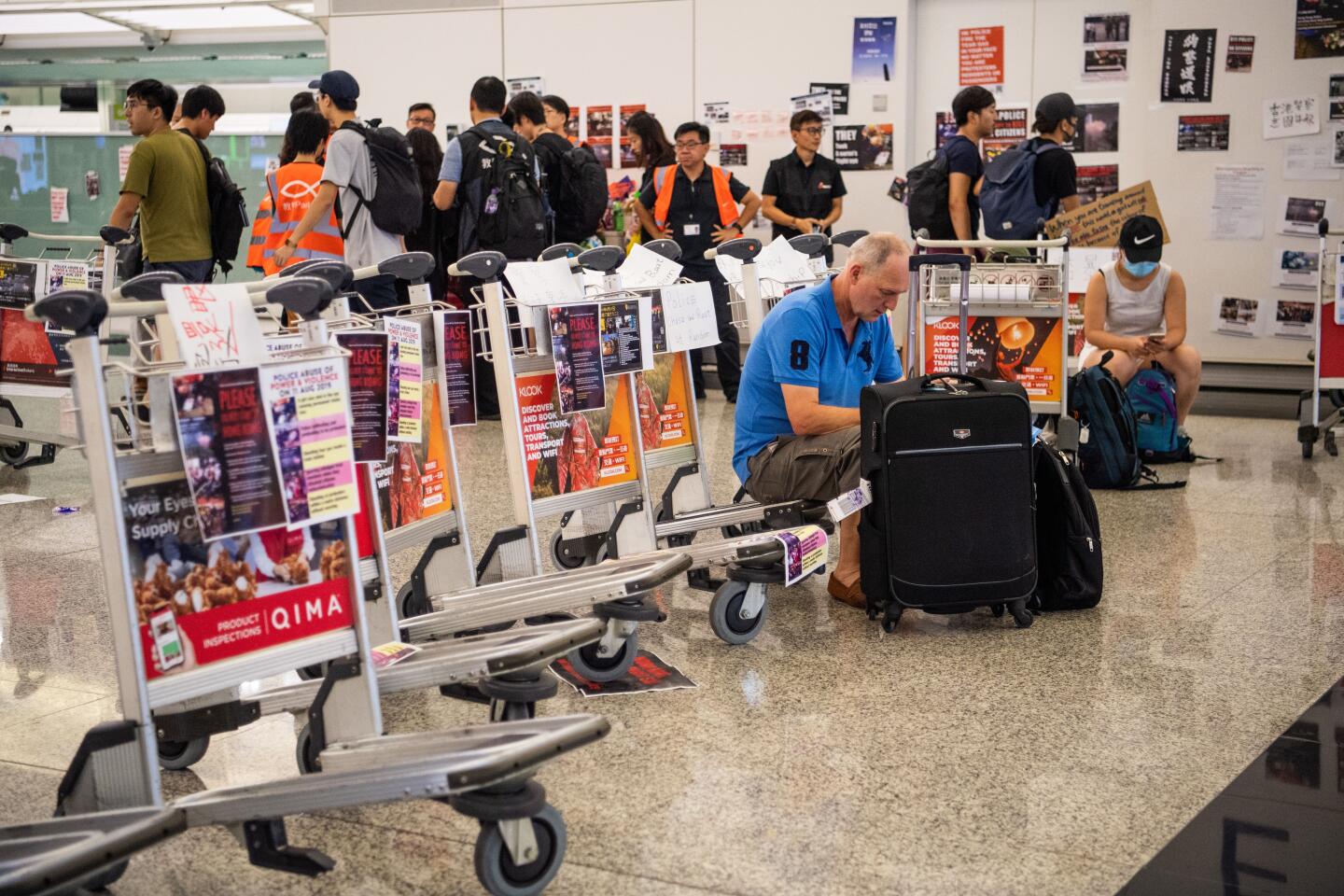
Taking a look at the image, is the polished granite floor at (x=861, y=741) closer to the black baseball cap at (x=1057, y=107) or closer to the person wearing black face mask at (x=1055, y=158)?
the person wearing black face mask at (x=1055, y=158)

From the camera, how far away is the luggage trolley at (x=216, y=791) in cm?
214

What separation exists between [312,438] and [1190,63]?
7.33 meters

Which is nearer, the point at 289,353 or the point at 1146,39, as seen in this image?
the point at 289,353

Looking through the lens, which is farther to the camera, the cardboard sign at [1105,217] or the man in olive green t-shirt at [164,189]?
the cardboard sign at [1105,217]

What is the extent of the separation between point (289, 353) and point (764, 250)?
8.43ft

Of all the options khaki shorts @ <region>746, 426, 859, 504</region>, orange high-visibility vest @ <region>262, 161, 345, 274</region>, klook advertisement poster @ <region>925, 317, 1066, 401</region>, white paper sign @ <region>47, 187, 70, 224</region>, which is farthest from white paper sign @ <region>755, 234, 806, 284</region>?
white paper sign @ <region>47, 187, 70, 224</region>

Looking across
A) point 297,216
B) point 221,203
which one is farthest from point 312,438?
point 221,203

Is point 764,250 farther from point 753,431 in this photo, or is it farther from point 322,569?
point 322,569

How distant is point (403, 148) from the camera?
6168mm

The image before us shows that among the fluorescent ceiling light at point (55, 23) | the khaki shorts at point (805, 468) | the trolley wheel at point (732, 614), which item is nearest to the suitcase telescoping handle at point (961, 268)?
the khaki shorts at point (805, 468)

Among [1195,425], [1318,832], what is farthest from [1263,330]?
[1318,832]

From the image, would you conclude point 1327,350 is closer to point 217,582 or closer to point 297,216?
point 297,216

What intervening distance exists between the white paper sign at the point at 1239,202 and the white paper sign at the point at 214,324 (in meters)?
7.29

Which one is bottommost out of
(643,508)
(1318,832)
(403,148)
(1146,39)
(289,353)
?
(1318,832)
